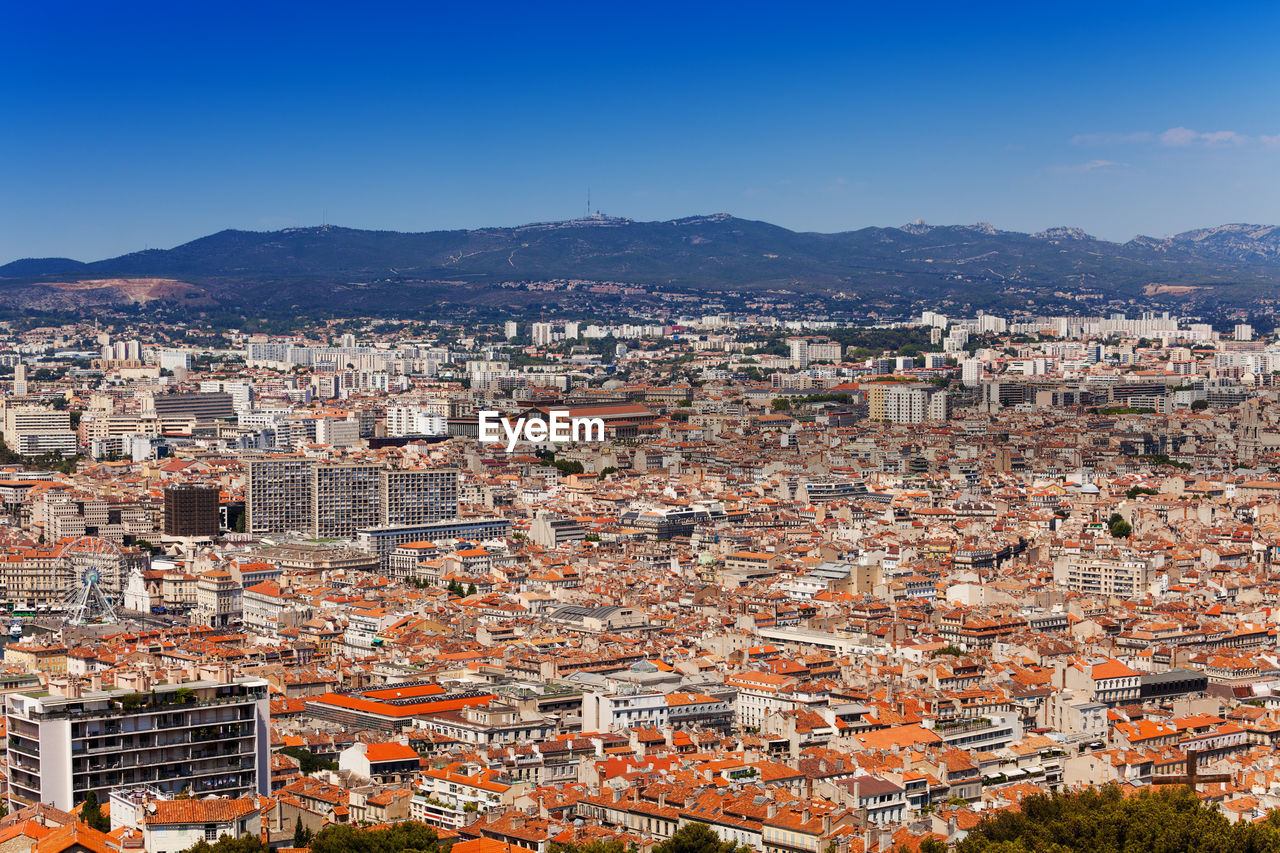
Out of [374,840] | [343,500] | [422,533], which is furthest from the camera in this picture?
[343,500]

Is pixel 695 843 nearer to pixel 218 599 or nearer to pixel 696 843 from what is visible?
pixel 696 843

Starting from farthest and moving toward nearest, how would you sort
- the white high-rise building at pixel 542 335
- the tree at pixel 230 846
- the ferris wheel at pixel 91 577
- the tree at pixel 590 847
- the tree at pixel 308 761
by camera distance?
1. the white high-rise building at pixel 542 335
2. the ferris wheel at pixel 91 577
3. the tree at pixel 308 761
4. the tree at pixel 590 847
5. the tree at pixel 230 846

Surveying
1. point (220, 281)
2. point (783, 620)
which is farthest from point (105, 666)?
point (220, 281)

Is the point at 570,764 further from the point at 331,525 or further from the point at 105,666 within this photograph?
the point at 331,525

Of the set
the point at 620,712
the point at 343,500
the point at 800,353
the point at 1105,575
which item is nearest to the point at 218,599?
the point at 343,500

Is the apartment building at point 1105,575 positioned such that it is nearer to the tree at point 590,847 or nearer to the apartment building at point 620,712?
the apartment building at point 620,712

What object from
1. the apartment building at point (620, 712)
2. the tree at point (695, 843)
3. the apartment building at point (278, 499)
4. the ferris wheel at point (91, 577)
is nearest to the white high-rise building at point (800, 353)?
the apartment building at point (278, 499)
